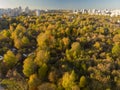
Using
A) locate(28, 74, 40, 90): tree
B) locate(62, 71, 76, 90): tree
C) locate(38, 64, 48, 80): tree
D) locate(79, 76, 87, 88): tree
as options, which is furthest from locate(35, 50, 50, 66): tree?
locate(79, 76, 87, 88): tree

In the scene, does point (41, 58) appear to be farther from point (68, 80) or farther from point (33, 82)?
point (68, 80)

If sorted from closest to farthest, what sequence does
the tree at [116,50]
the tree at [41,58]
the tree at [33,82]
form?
the tree at [33,82] → the tree at [41,58] → the tree at [116,50]

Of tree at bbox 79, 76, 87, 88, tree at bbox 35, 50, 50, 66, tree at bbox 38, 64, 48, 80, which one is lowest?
tree at bbox 79, 76, 87, 88

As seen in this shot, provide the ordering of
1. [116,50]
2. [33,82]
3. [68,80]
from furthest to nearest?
[116,50] < [33,82] < [68,80]

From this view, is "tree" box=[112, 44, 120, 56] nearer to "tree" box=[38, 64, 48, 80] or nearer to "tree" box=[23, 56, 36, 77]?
"tree" box=[38, 64, 48, 80]

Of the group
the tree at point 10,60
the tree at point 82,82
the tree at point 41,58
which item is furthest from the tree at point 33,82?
the tree at point 82,82

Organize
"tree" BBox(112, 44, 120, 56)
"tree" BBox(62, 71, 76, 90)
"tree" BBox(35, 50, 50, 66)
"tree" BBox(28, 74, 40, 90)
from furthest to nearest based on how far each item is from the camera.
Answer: "tree" BBox(112, 44, 120, 56)
"tree" BBox(35, 50, 50, 66)
"tree" BBox(28, 74, 40, 90)
"tree" BBox(62, 71, 76, 90)

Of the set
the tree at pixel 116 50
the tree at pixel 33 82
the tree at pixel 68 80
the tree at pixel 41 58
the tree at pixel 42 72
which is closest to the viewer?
the tree at pixel 68 80

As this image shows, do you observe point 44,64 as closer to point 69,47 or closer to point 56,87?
point 56,87

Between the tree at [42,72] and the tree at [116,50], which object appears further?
the tree at [116,50]

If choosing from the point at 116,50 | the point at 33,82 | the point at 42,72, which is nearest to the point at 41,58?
Answer: the point at 42,72

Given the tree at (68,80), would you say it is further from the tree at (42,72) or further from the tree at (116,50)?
the tree at (116,50)

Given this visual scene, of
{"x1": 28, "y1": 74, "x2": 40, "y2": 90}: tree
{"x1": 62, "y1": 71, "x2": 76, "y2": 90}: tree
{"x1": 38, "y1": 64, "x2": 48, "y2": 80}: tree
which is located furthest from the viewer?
{"x1": 38, "y1": 64, "x2": 48, "y2": 80}: tree
